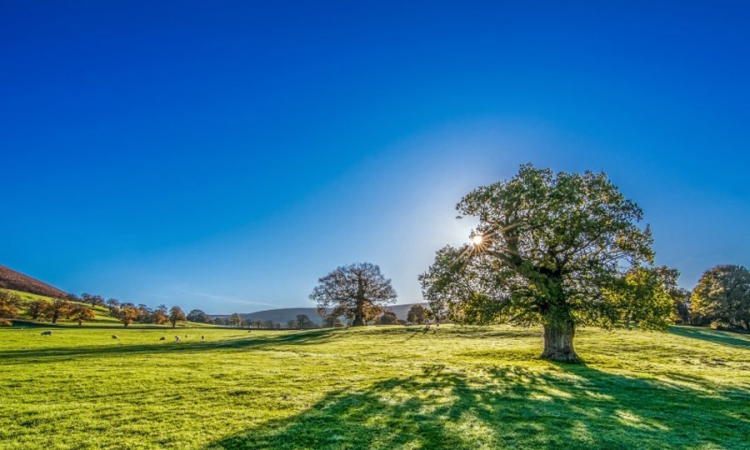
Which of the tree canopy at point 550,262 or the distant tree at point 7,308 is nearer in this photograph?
the tree canopy at point 550,262

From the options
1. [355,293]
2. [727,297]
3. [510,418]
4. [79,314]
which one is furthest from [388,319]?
[510,418]

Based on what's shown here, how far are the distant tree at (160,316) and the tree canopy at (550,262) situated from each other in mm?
96959

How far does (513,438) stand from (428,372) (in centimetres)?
1141

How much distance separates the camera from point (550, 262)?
25797mm

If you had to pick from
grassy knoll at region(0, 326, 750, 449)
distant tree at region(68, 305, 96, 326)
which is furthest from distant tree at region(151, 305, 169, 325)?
grassy knoll at region(0, 326, 750, 449)

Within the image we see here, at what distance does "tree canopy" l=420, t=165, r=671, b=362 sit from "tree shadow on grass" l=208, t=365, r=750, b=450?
820 cm

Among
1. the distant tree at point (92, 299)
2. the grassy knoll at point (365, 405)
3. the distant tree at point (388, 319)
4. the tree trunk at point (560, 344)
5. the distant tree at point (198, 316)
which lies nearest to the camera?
the grassy knoll at point (365, 405)

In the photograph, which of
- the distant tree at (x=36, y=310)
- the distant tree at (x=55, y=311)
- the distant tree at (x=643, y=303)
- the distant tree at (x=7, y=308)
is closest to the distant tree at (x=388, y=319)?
the distant tree at (x=643, y=303)

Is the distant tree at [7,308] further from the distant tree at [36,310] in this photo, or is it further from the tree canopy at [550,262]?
the tree canopy at [550,262]

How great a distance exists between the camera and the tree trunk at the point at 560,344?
81.7 ft

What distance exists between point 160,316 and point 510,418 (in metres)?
112

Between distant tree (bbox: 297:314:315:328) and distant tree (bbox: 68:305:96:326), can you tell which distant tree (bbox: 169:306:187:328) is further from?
distant tree (bbox: 297:314:315:328)

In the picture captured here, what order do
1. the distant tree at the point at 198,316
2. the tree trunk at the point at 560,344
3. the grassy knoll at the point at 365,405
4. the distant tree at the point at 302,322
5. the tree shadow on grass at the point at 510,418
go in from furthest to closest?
the distant tree at the point at 198,316
the distant tree at the point at 302,322
the tree trunk at the point at 560,344
the grassy knoll at the point at 365,405
the tree shadow on grass at the point at 510,418

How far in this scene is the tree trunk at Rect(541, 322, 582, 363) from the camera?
81.7 ft
